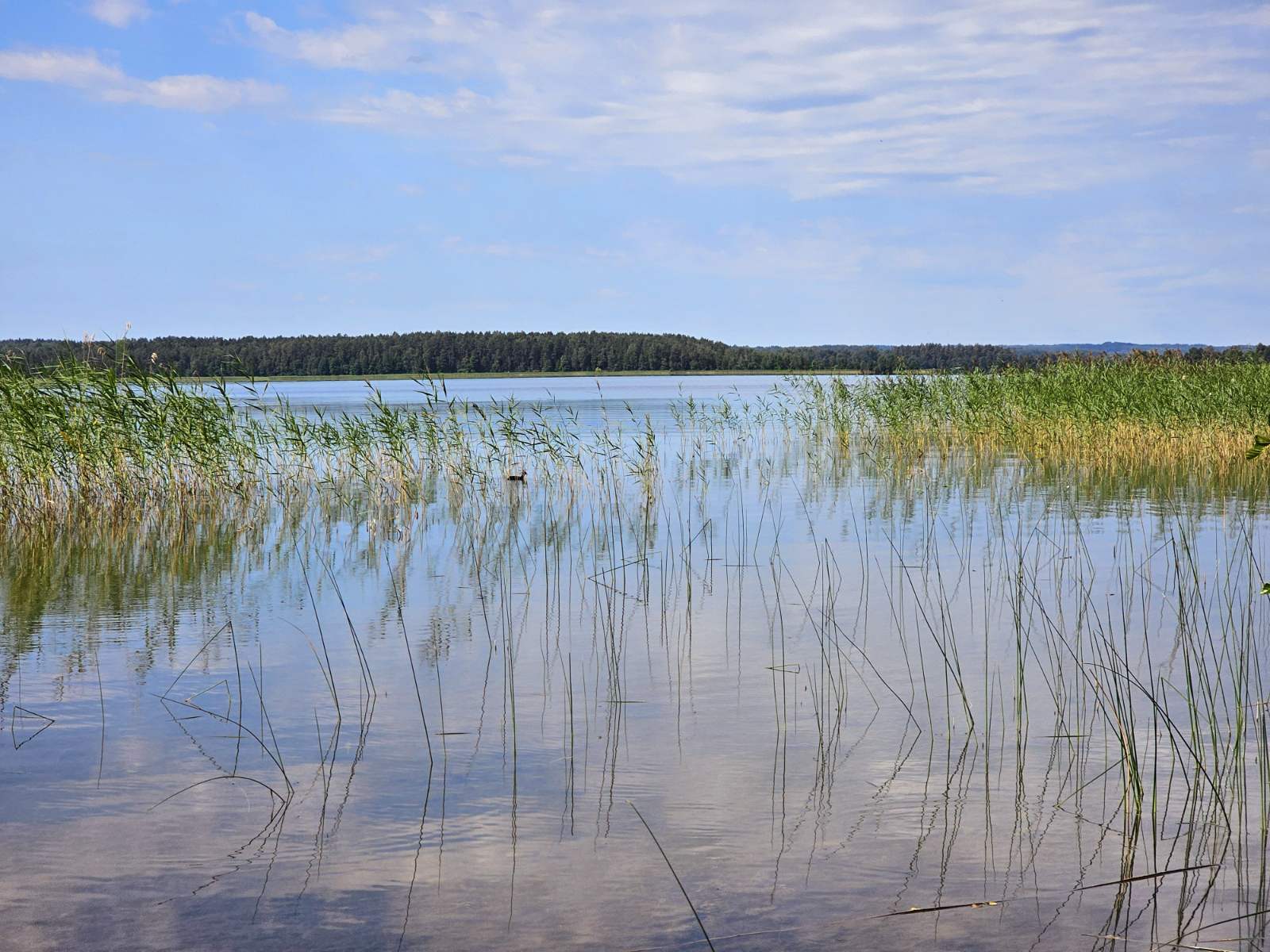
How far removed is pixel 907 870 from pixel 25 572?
28.8 feet

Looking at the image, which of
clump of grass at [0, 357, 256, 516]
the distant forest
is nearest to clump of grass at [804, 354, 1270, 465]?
clump of grass at [0, 357, 256, 516]

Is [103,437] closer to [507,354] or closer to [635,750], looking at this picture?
[635,750]

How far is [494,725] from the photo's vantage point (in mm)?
5695

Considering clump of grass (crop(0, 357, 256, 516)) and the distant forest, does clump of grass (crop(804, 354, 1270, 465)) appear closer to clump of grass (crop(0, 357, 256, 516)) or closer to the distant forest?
clump of grass (crop(0, 357, 256, 516))

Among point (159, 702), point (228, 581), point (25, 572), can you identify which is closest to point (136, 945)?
point (159, 702)

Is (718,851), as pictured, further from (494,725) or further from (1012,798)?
(494,725)

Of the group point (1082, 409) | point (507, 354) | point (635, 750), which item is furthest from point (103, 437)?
point (507, 354)

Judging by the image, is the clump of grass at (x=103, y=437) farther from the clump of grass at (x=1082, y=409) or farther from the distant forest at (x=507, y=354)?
the distant forest at (x=507, y=354)

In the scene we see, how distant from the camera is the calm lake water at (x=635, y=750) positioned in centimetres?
373

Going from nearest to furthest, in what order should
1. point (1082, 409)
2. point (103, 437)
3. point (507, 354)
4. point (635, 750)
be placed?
point (635, 750), point (103, 437), point (1082, 409), point (507, 354)

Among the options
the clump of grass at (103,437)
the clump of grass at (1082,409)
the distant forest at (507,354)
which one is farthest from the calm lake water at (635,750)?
the distant forest at (507,354)

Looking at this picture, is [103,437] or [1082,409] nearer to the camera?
[103,437]

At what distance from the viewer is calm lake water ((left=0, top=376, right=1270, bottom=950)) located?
3730 millimetres

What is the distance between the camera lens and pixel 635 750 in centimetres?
532
